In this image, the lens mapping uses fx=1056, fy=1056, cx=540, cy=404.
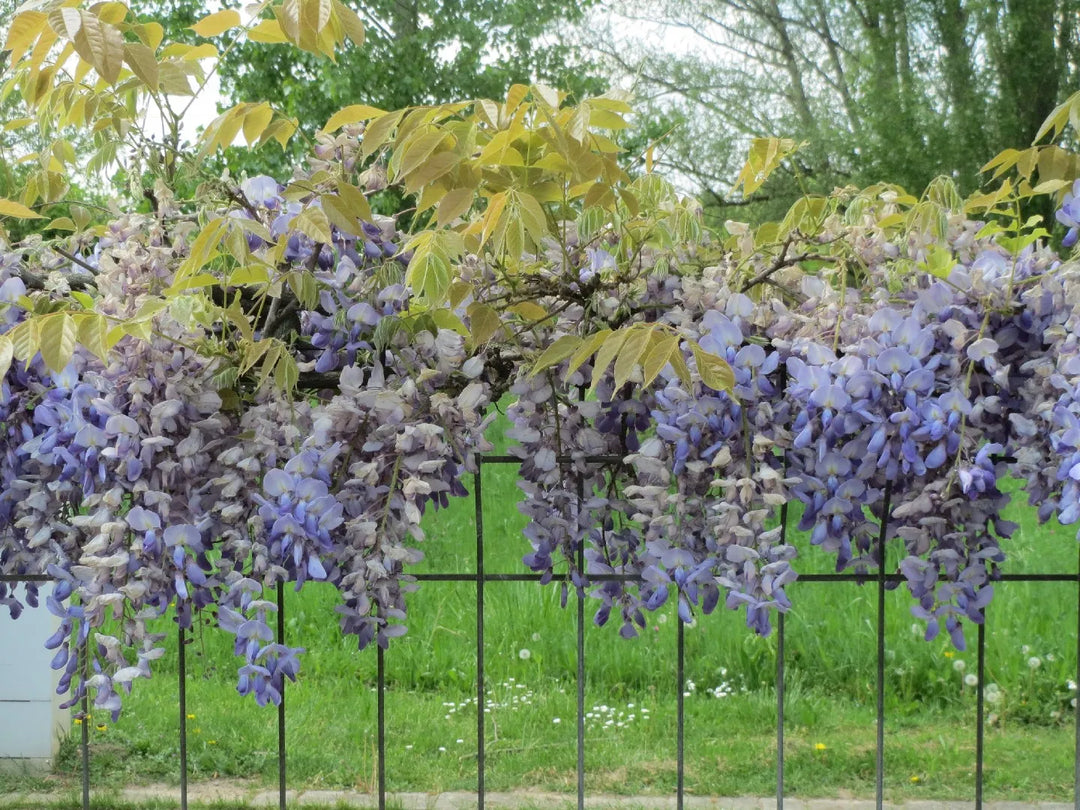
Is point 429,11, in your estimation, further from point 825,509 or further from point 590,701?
point 825,509

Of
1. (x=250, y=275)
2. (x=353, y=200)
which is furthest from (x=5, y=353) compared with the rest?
(x=353, y=200)

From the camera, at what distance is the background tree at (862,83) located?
22.6ft

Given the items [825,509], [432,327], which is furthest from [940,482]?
[432,327]

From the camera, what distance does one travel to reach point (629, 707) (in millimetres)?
3748

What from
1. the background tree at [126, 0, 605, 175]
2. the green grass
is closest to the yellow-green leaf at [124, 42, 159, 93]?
the green grass

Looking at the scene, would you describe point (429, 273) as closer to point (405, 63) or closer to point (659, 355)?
point (659, 355)

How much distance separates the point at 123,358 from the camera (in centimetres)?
131

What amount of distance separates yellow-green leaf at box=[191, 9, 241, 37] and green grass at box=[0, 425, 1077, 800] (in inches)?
101

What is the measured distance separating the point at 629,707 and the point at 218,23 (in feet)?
9.70

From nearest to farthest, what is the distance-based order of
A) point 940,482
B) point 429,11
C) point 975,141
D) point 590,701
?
point 940,482
point 590,701
point 975,141
point 429,11

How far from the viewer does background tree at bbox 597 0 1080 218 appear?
6.90m

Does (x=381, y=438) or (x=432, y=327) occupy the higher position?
(x=432, y=327)

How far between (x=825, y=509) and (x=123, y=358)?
91 centimetres

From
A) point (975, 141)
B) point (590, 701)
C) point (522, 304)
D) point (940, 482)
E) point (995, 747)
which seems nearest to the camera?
point (940, 482)
